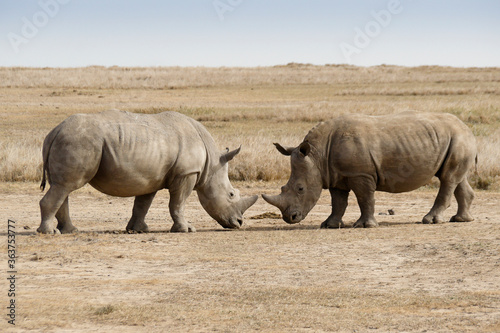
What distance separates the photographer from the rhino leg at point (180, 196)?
1095 centimetres

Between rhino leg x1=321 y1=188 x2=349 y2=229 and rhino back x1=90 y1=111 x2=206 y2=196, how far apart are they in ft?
6.59

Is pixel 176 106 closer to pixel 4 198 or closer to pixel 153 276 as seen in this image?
pixel 4 198

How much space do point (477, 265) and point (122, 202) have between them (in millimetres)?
7856

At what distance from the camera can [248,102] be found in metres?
36.1

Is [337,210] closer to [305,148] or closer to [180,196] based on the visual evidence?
[305,148]

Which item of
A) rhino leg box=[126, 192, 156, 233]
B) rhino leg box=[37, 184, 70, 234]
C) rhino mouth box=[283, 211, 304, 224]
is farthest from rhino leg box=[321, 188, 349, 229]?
rhino leg box=[37, 184, 70, 234]

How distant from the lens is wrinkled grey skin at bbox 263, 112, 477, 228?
11039mm

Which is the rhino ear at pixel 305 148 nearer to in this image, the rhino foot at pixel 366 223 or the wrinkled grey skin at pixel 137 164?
the wrinkled grey skin at pixel 137 164

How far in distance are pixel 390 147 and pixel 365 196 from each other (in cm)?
80

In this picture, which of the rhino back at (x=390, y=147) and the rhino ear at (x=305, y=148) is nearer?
the rhino back at (x=390, y=147)

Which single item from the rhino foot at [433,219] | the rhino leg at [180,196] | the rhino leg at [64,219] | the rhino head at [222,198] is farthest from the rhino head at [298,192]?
the rhino leg at [64,219]

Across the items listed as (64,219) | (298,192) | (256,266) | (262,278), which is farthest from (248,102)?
(262,278)

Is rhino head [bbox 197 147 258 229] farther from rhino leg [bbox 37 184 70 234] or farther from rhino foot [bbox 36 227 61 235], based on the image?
rhino foot [bbox 36 227 61 235]

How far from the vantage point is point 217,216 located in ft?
37.8
